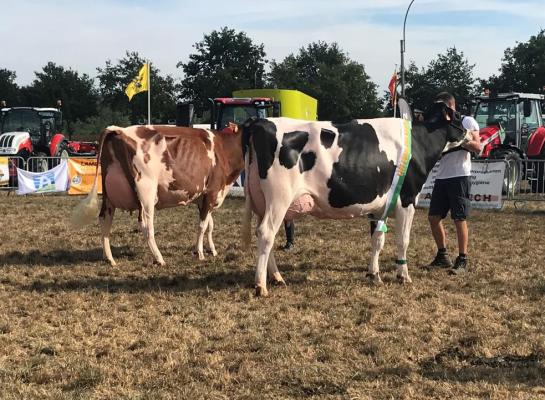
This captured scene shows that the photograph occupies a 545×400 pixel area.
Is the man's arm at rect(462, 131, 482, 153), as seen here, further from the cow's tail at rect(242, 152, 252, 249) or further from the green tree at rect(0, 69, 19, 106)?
the green tree at rect(0, 69, 19, 106)

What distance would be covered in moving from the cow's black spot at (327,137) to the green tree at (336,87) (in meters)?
58.1

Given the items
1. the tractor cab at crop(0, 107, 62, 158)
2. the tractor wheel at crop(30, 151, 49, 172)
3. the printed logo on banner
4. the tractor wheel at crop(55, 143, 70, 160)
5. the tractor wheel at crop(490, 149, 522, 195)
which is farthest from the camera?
the tractor cab at crop(0, 107, 62, 158)

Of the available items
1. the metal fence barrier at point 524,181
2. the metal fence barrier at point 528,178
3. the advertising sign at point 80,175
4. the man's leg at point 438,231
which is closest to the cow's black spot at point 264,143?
the man's leg at point 438,231

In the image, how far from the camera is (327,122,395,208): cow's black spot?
6055mm

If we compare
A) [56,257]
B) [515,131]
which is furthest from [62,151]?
[515,131]

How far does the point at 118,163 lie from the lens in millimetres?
7414

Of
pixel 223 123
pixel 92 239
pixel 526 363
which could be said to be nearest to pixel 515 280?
pixel 526 363

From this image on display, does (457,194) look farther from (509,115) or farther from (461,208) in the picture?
(509,115)

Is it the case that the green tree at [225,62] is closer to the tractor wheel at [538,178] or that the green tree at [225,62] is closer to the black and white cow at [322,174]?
the tractor wheel at [538,178]

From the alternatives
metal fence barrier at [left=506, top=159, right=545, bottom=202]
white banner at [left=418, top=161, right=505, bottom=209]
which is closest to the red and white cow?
white banner at [left=418, top=161, right=505, bottom=209]

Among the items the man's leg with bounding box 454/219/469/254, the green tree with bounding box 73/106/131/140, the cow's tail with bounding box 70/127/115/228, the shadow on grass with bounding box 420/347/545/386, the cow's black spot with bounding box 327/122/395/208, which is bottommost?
the shadow on grass with bounding box 420/347/545/386

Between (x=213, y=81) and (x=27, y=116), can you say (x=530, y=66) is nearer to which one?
(x=213, y=81)

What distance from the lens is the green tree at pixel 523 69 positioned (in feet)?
208

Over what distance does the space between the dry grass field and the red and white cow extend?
66 cm
